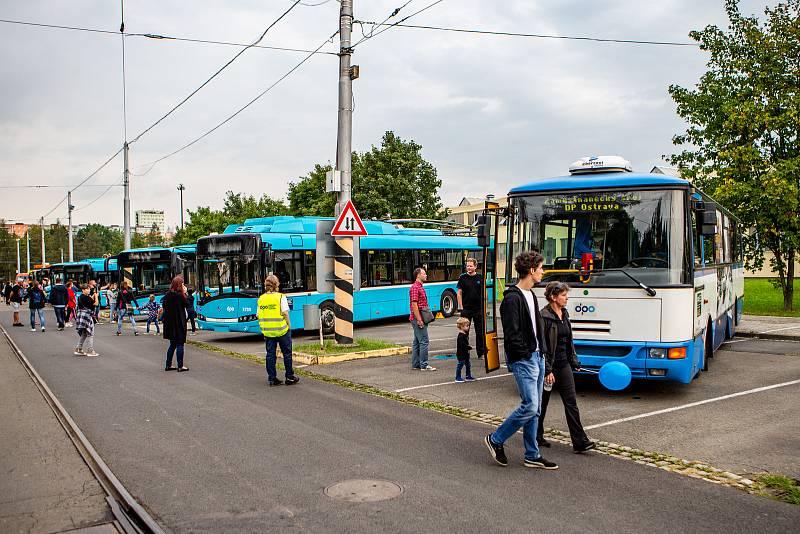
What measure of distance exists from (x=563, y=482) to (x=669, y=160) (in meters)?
20.1

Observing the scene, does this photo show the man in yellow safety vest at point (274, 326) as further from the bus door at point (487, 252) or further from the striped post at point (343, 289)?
the striped post at point (343, 289)

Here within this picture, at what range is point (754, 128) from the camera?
818 inches

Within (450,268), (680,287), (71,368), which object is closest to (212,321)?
(71,368)

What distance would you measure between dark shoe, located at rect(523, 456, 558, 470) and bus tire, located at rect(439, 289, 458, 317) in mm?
19176

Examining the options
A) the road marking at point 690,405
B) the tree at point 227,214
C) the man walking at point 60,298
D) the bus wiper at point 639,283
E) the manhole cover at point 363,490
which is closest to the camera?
the manhole cover at point 363,490

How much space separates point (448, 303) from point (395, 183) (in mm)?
12987

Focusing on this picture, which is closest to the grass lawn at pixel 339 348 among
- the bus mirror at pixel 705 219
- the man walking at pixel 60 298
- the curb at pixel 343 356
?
the curb at pixel 343 356

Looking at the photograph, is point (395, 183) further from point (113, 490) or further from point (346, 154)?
point (113, 490)

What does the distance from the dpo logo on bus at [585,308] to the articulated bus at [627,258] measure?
0.01 meters

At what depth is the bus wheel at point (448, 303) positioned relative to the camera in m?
25.8

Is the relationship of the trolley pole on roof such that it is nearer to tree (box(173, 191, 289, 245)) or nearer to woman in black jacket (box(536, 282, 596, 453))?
woman in black jacket (box(536, 282, 596, 453))

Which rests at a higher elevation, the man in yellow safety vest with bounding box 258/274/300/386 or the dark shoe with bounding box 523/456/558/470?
A: the man in yellow safety vest with bounding box 258/274/300/386

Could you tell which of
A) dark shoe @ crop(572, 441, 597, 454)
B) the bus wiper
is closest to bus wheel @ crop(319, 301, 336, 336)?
the bus wiper

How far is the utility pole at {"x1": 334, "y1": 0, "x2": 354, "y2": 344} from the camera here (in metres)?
14.9
